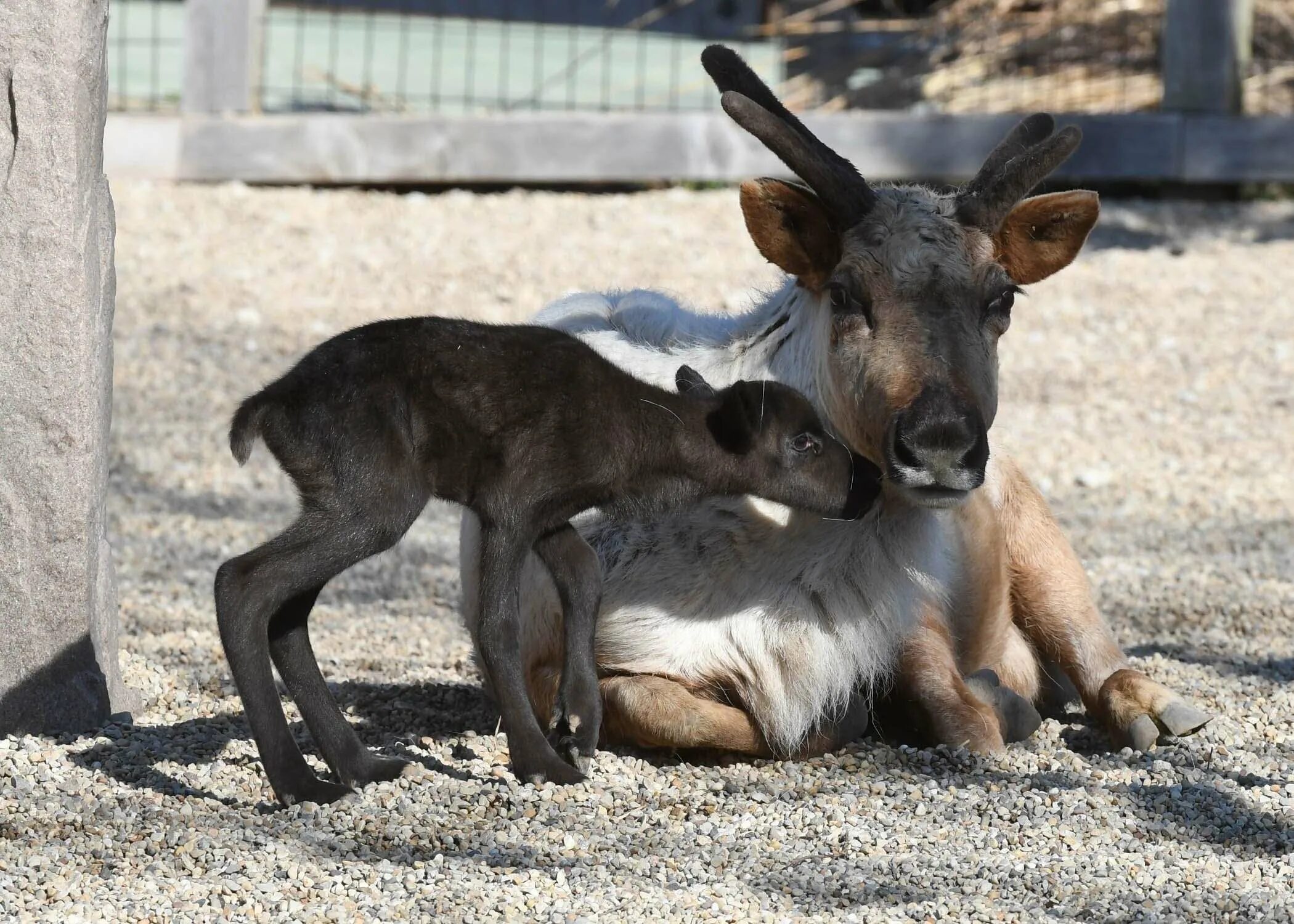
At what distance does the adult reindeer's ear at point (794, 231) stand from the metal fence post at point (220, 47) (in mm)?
7106

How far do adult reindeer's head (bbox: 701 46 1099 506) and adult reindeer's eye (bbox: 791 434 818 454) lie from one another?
14 centimetres

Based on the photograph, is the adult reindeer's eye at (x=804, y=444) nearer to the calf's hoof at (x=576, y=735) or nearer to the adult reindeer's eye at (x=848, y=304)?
the adult reindeer's eye at (x=848, y=304)

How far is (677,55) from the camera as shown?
1200 cm

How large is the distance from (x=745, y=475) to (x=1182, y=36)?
788 centimetres

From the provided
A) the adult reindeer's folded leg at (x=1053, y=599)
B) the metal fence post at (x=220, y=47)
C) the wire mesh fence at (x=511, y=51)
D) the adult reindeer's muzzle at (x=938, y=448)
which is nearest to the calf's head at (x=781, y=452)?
the adult reindeer's muzzle at (x=938, y=448)

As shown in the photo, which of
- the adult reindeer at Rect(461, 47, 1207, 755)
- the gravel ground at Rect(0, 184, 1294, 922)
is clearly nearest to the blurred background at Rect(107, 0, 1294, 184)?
the gravel ground at Rect(0, 184, 1294, 922)

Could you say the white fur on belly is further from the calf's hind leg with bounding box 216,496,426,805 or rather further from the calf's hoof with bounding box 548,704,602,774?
the calf's hind leg with bounding box 216,496,426,805

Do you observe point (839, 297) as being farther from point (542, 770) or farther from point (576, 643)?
point (542, 770)

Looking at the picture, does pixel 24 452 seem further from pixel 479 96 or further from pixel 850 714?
pixel 479 96

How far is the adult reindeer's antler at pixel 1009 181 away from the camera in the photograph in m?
4.13

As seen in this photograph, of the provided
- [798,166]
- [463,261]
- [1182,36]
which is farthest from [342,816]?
[1182,36]

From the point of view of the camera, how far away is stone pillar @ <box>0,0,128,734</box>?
383cm

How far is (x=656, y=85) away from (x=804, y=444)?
8426 mm

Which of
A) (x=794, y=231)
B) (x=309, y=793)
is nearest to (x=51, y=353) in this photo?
(x=309, y=793)
